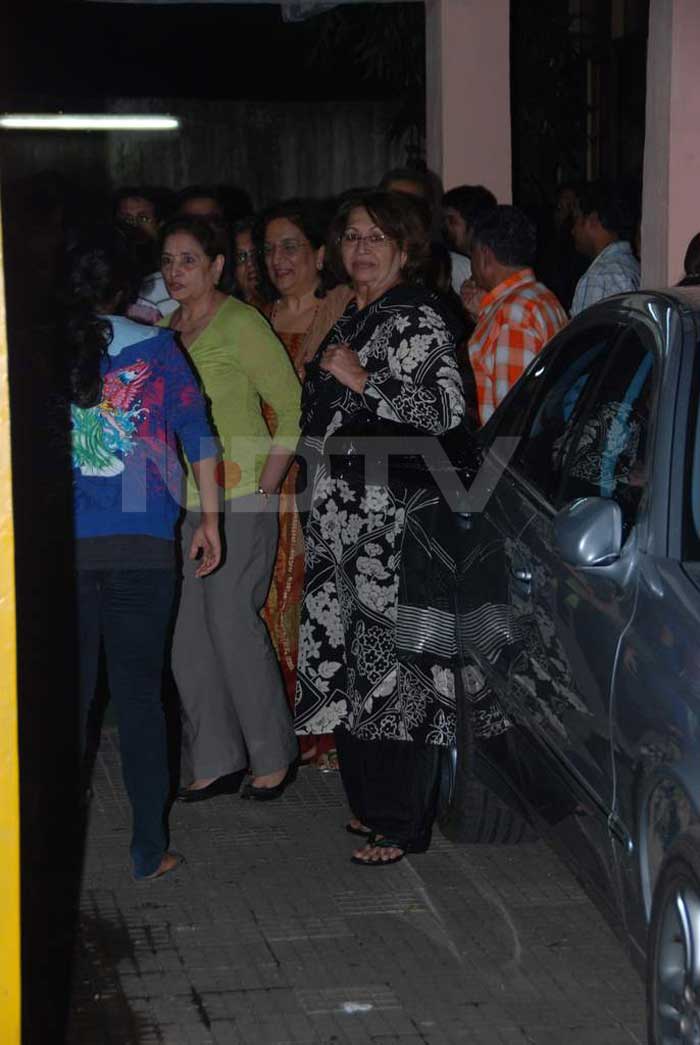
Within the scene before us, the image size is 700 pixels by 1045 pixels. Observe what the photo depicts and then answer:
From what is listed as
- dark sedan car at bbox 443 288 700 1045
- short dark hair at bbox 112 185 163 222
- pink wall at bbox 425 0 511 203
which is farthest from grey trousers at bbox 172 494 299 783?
pink wall at bbox 425 0 511 203

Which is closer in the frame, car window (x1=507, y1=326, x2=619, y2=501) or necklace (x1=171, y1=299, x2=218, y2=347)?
car window (x1=507, y1=326, x2=619, y2=501)

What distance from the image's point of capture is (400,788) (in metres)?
5.26

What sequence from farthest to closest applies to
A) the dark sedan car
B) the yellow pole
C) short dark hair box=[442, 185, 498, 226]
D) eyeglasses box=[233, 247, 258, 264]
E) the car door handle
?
1. short dark hair box=[442, 185, 498, 226]
2. eyeglasses box=[233, 247, 258, 264]
3. the car door handle
4. the dark sedan car
5. the yellow pole

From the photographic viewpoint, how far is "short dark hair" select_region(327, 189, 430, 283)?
5.21m

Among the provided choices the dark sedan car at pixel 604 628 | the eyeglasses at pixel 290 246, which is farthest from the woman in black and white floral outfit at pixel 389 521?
the eyeglasses at pixel 290 246

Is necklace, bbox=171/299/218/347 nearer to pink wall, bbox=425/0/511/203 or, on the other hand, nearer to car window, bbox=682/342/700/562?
car window, bbox=682/342/700/562

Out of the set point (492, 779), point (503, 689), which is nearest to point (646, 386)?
point (503, 689)

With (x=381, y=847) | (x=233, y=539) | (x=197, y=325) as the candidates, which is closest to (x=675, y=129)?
(x=197, y=325)

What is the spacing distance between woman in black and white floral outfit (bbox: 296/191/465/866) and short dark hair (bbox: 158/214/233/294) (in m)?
0.58

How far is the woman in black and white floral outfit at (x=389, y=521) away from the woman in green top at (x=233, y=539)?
42 centimetres

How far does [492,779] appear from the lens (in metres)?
4.90

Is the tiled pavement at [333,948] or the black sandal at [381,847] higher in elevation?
the black sandal at [381,847]

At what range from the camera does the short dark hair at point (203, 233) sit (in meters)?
5.80

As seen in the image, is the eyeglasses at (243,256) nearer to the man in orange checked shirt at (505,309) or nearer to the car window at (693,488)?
the man in orange checked shirt at (505,309)
